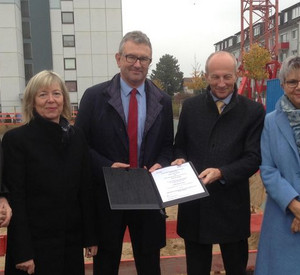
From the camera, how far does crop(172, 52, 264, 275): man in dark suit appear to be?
110 inches

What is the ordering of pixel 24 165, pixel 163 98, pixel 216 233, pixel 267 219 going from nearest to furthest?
pixel 24 165 → pixel 267 219 → pixel 216 233 → pixel 163 98

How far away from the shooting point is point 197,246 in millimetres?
2984

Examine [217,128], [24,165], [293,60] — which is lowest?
[24,165]

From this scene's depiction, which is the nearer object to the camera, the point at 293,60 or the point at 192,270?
the point at 293,60

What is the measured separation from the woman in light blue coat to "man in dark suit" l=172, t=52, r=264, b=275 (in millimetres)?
216

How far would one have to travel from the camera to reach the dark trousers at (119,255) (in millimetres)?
3021

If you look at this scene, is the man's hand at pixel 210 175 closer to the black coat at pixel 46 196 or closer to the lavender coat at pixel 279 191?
the lavender coat at pixel 279 191

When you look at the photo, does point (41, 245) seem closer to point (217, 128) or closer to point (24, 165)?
point (24, 165)

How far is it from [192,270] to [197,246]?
0.68 ft

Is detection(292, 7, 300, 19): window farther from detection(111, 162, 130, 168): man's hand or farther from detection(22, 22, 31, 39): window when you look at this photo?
detection(111, 162, 130, 168): man's hand

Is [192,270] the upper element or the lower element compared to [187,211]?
lower

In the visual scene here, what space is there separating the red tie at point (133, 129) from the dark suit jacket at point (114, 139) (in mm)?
38

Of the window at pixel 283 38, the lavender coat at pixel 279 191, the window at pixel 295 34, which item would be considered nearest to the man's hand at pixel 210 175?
the lavender coat at pixel 279 191

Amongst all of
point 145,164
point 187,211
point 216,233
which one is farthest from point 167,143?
point 216,233
